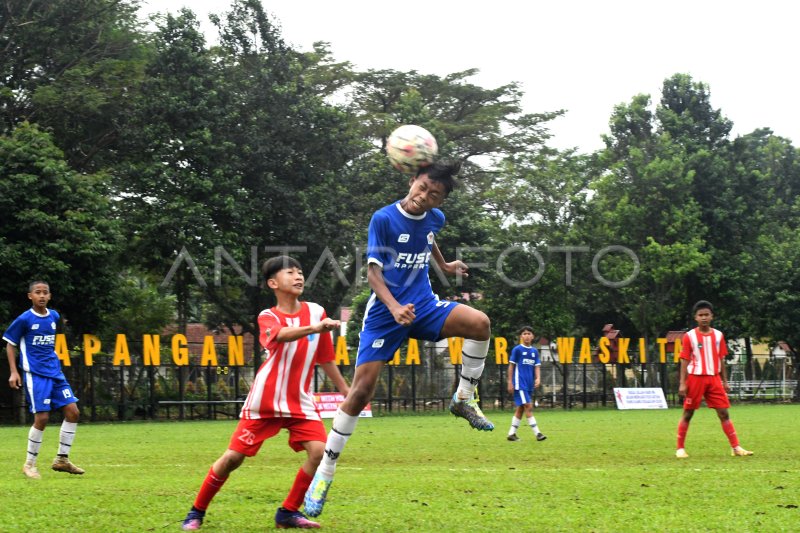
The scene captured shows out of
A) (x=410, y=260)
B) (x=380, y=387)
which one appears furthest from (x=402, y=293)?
(x=380, y=387)

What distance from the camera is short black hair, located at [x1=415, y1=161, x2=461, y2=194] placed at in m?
8.64

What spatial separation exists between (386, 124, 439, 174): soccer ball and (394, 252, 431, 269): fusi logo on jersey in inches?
27.8

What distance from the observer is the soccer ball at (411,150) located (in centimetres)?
891

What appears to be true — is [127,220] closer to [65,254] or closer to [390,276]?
[65,254]

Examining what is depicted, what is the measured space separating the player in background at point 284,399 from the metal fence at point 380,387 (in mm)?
27043

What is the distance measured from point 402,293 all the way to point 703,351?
843 centimetres

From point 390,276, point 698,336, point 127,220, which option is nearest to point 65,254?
point 127,220

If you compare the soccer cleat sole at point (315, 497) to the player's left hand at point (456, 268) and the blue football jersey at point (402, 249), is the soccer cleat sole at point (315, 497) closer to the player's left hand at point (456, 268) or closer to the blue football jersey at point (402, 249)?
the blue football jersey at point (402, 249)

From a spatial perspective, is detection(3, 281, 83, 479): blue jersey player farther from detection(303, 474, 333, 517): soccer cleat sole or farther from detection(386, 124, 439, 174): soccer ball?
detection(303, 474, 333, 517): soccer cleat sole

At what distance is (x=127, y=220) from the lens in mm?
36812


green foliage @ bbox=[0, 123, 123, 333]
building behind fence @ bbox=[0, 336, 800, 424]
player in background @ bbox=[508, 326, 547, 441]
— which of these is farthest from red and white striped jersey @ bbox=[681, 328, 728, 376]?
building behind fence @ bbox=[0, 336, 800, 424]

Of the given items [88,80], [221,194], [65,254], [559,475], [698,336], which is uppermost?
[88,80]

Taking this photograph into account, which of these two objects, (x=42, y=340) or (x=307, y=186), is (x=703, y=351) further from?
(x=307, y=186)

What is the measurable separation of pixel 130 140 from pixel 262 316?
31.1 m
